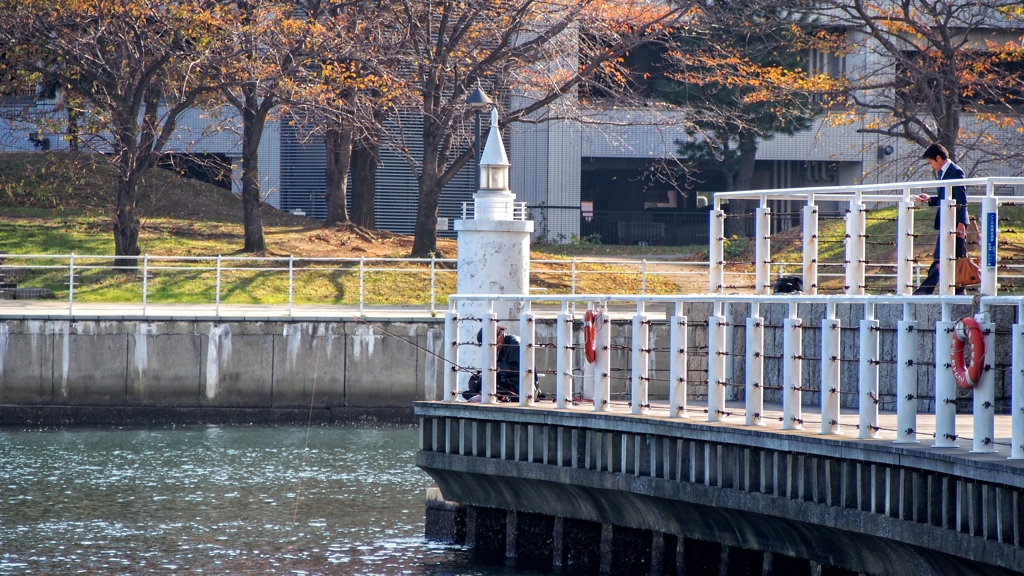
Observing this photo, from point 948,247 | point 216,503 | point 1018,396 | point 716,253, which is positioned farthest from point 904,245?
point 216,503

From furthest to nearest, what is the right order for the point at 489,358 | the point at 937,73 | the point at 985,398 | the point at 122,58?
the point at 122,58 → the point at 937,73 → the point at 489,358 → the point at 985,398

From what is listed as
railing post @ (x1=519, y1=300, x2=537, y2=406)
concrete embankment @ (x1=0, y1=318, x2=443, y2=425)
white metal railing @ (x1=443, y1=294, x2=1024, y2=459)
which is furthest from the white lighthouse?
concrete embankment @ (x1=0, y1=318, x2=443, y2=425)

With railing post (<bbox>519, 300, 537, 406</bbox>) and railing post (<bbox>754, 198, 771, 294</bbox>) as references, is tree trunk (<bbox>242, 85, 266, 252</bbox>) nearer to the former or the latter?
railing post (<bbox>519, 300, 537, 406</bbox>)

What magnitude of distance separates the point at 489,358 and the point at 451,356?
0.55 m

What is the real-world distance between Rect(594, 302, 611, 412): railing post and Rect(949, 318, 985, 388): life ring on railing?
4.37 m

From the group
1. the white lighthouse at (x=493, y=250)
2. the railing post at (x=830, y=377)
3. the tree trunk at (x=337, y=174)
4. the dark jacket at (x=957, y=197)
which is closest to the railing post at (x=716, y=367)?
the railing post at (x=830, y=377)

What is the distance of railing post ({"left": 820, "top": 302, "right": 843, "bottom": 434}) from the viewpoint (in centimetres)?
1064

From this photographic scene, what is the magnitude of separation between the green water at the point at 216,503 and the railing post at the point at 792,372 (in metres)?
4.26

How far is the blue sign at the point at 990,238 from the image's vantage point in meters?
9.88

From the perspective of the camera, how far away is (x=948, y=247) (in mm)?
11102

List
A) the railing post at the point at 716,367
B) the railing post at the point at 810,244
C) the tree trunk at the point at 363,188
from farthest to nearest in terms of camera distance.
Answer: the tree trunk at the point at 363,188
the railing post at the point at 810,244
the railing post at the point at 716,367

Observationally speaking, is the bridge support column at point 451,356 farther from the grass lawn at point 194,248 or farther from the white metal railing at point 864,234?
the grass lawn at point 194,248

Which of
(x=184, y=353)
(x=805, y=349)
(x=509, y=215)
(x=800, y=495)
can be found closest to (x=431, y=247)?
(x=184, y=353)

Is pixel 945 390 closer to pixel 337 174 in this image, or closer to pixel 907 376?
pixel 907 376
